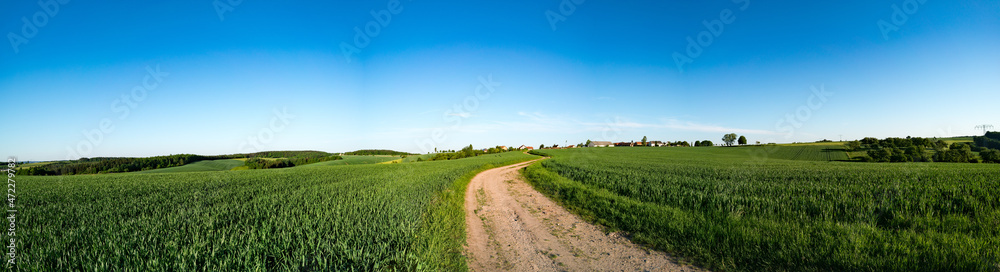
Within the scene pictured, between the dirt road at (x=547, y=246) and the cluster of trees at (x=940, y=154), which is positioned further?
the cluster of trees at (x=940, y=154)

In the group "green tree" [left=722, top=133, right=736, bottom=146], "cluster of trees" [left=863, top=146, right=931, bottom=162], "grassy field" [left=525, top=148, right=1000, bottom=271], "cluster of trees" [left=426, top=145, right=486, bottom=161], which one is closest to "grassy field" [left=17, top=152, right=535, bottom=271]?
"grassy field" [left=525, top=148, right=1000, bottom=271]

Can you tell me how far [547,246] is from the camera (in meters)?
6.66

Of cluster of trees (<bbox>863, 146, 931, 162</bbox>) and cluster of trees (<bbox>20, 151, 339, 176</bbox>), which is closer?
cluster of trees (<bbox>20, 151, 339, 176</bbox>)

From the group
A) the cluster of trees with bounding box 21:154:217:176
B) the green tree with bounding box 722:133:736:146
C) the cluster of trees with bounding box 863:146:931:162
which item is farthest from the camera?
the green tree with bounding box 722:133:736:146

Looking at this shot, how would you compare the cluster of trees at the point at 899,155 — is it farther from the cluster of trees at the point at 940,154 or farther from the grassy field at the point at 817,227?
the grassy field at the point at 817,227

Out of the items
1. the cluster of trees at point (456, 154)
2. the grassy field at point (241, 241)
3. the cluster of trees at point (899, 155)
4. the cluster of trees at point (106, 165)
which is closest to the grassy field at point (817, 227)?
the grassy field at point (241, 241)

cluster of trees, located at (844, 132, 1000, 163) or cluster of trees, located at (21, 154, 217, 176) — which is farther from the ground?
cluster of trees, located at (21, 154, 217, 176)

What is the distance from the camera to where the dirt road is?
555 centimetres

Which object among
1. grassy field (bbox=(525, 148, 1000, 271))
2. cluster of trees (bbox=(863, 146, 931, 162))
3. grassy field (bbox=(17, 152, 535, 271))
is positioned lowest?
cluster of trees (bbox=(863, 146, 931, 162))

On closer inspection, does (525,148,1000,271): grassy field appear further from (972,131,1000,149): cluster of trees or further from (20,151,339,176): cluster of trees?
(972,131,1000,149): cluster of trees

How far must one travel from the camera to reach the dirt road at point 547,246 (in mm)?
5551

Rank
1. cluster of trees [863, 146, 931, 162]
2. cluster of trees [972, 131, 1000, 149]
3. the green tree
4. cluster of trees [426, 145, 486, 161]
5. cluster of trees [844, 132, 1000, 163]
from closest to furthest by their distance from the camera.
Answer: cluster of trees [844, 132, 1000, 163] < cluster of trees [863, 146, 931, 162] < cluster of trees [972, 131, 1000, 149] < cluster of trees [426, 145, 486, 161] < the green tree

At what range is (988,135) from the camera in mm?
65625

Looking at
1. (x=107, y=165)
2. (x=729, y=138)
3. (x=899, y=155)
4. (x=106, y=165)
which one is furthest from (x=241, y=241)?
(x=729, y=138)
